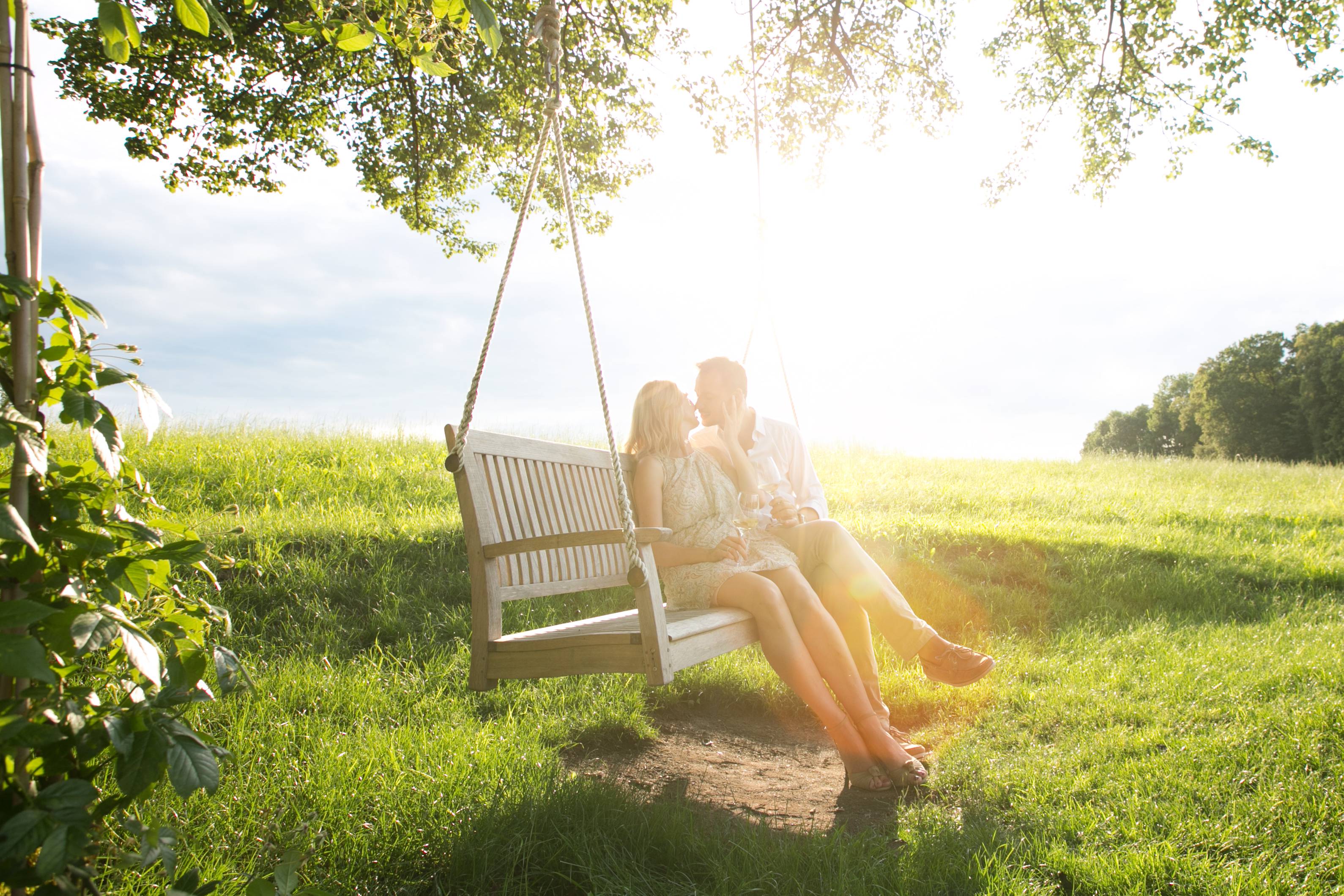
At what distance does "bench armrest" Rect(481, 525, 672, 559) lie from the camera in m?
2.76

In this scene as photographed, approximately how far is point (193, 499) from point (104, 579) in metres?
6.68

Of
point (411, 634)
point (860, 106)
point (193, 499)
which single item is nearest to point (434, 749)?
point (411, 634)

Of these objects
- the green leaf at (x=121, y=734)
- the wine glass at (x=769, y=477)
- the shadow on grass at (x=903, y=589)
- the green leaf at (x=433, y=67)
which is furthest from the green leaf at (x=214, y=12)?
the shadow on grass at (x=903, y=589)

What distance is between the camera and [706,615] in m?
3.27

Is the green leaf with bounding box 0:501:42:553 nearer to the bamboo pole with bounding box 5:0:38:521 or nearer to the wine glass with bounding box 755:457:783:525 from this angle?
the bamboo pole with bounding box 5:0:38:521

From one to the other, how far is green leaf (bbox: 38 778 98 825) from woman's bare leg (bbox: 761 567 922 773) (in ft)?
8.02

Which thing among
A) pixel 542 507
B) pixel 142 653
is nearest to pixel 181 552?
pixel 142 653

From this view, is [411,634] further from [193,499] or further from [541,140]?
[193,499]

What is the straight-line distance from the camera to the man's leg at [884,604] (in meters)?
3.50

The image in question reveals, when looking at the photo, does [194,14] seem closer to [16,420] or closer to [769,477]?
[16,420]

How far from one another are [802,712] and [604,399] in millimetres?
2407

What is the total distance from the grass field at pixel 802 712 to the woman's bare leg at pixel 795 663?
30 cm

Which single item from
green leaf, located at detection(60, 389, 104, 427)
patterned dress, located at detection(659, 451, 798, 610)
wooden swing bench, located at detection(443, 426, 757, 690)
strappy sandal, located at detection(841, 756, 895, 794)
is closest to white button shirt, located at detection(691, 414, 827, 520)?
patterned dress, located at detection(659, 451, 798, 610)

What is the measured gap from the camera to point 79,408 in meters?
1.40
